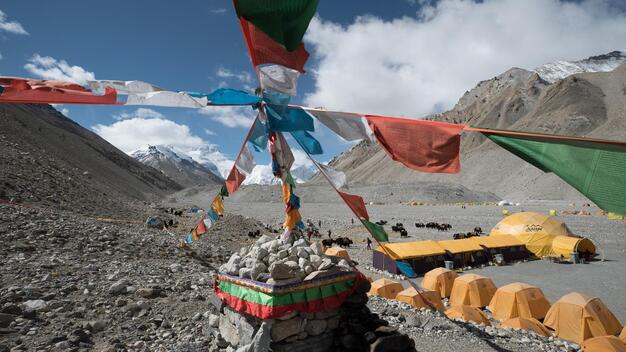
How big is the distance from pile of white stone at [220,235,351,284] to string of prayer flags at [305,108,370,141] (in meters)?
2.19

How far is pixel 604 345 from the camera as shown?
933cm

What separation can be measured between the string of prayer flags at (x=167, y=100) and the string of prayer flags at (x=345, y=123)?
1.77 m

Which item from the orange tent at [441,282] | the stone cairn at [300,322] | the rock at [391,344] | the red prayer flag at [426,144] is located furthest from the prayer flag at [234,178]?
the orange tent at [441,282]

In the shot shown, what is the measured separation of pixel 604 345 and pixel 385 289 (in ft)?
22.4

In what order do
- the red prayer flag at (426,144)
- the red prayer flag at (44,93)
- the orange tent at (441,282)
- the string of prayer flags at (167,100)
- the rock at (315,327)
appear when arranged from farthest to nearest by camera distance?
the orange tent at (441,282), the rock at (315,327), the string of prayer flags at (167,100), the red prayer flag at (426,144), the red prayer flag at (44,93)

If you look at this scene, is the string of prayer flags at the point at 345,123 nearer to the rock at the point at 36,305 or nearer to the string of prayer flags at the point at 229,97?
the string of prayer flags at the point at 229,97

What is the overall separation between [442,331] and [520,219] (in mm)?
23241

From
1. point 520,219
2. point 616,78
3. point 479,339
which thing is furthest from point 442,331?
point 616,78

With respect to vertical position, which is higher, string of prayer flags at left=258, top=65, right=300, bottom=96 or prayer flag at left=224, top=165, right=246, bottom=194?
string of prayer flags at left=258, top=65, right=300, bottom=96

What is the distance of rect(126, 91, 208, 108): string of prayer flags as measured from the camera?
4.91m

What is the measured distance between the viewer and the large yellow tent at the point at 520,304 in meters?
13.2

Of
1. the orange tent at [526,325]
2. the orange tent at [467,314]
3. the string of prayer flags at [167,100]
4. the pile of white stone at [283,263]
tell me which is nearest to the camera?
the string of prayer flags at [167,100]

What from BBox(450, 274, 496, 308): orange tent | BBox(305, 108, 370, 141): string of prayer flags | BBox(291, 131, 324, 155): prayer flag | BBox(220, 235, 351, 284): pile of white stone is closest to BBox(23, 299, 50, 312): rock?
BBox(220, 235, 351, 284): pile of white stone

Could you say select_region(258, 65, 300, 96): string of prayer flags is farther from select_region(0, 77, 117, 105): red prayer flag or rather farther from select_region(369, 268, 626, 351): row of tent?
select_region(369, 268, 626, 351): row of tent
